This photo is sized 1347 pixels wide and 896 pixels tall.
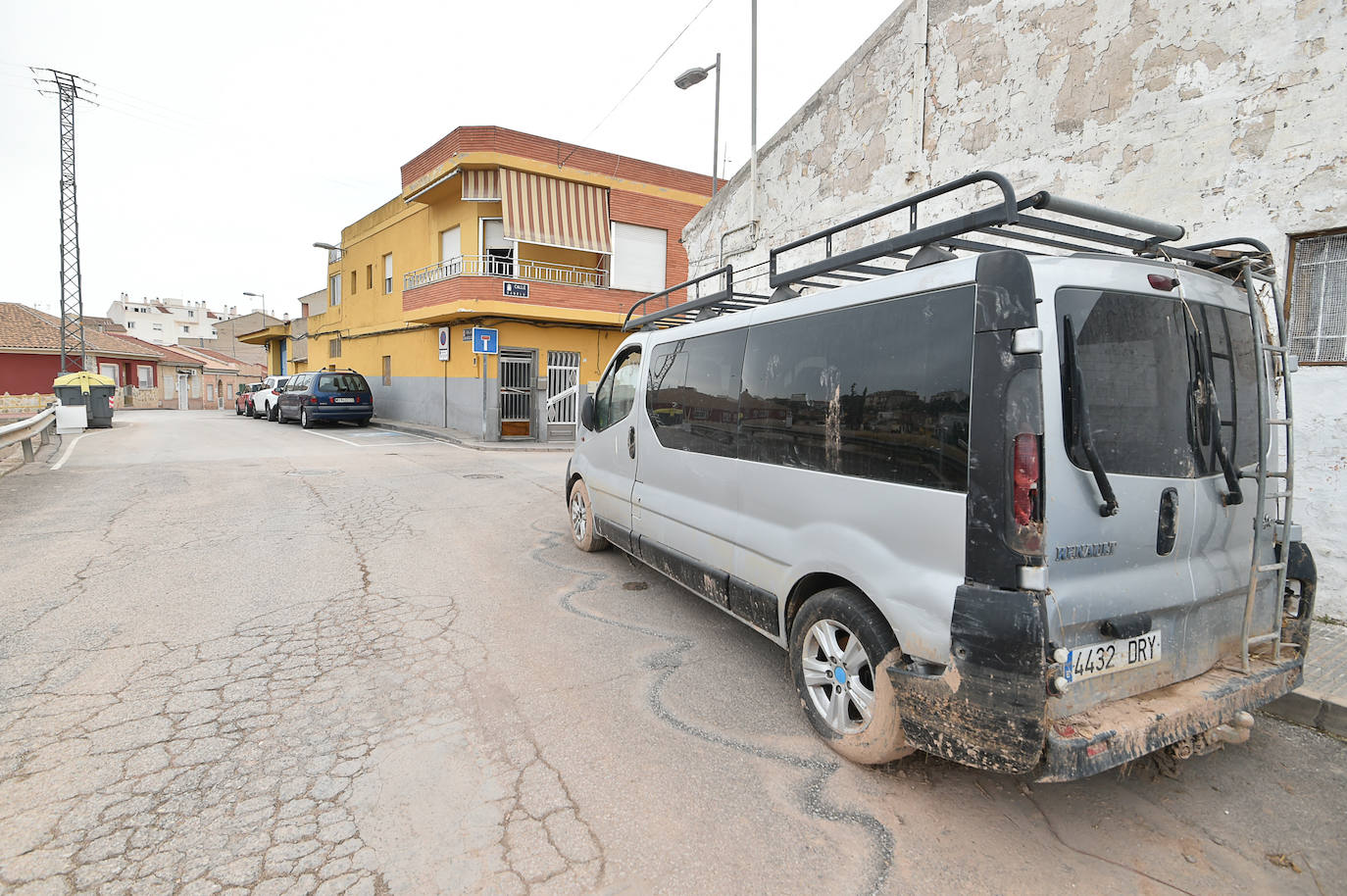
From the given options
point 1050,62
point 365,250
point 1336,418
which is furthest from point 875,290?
point 365,250

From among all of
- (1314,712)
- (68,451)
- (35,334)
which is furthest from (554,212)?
(35,334)

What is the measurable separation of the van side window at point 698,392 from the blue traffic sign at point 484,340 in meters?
13.0

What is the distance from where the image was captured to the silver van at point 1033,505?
2389 millimetres

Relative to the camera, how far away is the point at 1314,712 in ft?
11.2

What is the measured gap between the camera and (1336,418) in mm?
4449

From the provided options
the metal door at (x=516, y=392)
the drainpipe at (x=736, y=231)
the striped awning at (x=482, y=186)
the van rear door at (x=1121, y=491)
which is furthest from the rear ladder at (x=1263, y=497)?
the striped awning at (x=482, y=186)

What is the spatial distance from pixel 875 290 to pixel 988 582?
52.3 inches

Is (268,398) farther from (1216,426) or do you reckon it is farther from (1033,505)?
(1216,426)

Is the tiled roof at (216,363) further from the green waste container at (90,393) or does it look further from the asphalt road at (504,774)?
the asphalt road at (504,774)

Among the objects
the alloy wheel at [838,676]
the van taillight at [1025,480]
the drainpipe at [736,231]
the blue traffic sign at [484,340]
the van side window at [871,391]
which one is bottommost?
the alloy wheel at [838,676]

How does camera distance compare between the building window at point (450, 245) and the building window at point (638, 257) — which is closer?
the building window at point (450, 245)

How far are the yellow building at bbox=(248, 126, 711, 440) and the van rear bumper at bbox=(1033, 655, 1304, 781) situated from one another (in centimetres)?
1613

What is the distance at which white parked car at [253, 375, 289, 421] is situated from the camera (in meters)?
25.3

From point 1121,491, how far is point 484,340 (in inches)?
640
